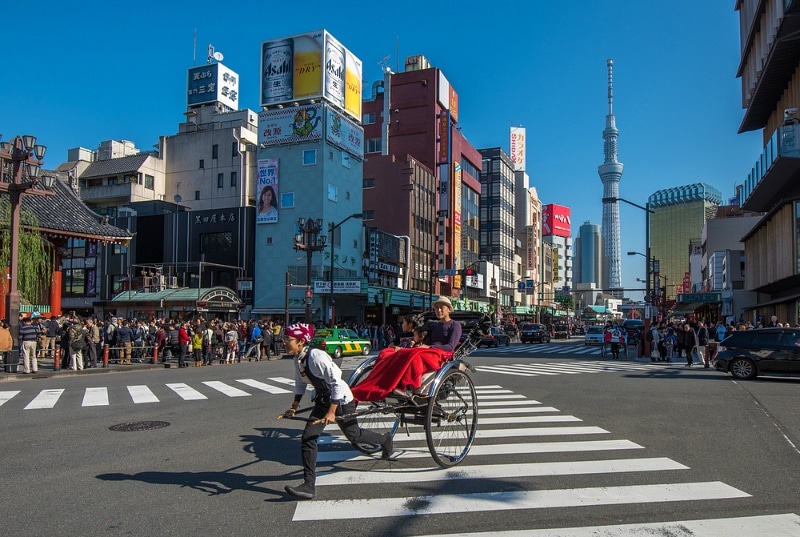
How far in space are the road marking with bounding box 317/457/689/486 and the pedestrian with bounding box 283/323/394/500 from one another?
51cm

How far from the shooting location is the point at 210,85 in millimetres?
71938

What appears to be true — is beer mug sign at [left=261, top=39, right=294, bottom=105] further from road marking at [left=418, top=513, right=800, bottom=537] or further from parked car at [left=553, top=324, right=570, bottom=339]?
road marking at [left=418, top=513, right=800, bottom=537]

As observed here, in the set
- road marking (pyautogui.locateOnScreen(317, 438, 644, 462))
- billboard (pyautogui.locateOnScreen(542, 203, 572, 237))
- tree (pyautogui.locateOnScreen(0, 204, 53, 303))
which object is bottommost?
road marking (pyautogui.locateOnScreen(317, 438, 644, 462))

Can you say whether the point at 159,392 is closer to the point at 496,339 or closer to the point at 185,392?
the point at 185,392

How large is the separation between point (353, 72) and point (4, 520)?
5828 cm

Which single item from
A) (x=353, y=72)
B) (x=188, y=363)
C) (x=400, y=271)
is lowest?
(x=188, y=363)

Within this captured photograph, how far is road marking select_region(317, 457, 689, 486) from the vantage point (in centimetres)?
650

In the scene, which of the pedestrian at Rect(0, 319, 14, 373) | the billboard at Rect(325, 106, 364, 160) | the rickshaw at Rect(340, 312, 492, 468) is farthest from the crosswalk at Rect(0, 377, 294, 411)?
the billboard at Rect(325, 106, 364, 160)

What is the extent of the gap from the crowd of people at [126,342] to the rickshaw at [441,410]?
53.3ft

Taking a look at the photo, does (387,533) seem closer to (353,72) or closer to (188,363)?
→ (188,363)

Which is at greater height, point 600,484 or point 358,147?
point 358,147

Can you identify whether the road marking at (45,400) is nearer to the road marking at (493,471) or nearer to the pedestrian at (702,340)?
the road marking at (493,471)

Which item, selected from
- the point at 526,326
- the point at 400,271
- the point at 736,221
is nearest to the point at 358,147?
the point at 400,271

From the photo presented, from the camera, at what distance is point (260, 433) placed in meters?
8.96
